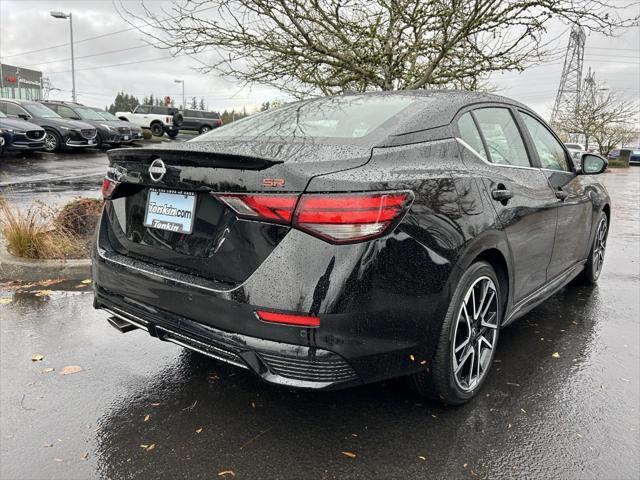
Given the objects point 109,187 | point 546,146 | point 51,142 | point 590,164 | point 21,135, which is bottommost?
point 51,142

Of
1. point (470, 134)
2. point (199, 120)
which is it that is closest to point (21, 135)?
point (470, 134)

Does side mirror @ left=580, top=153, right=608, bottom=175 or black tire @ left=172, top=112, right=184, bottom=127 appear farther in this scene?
black tire @ left=172, top=112, right=184, bottom=127

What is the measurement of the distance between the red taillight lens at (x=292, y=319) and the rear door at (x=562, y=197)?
7.36 feet

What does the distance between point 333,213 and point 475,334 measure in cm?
126

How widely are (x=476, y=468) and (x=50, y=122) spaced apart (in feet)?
64.0

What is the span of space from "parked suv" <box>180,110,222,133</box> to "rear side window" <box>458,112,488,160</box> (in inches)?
1323

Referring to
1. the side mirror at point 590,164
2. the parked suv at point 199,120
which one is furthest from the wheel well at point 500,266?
the parked suv at point 199,120

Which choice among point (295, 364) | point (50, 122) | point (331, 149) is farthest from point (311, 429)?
point (50, 122)

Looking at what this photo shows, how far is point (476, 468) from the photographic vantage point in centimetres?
222

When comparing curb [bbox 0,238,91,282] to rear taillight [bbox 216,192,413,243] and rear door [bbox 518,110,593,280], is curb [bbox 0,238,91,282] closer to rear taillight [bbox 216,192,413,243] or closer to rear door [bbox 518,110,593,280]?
rear taillight [bbox 216,192,413,243]

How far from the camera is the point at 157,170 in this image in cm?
238

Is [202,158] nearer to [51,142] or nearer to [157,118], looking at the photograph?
[51,142]

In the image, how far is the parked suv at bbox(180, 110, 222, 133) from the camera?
3488 cm

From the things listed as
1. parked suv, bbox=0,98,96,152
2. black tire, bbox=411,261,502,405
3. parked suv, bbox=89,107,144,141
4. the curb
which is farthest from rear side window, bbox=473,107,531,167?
parked suv, bbox=89,107,144,141
